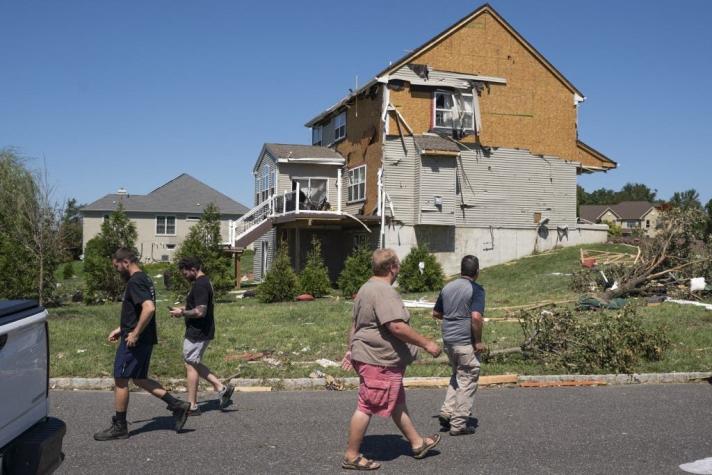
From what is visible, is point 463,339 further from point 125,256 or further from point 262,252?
point 262,252

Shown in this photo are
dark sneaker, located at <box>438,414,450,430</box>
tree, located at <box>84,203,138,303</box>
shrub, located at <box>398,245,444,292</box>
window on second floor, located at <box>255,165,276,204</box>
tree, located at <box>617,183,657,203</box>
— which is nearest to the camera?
dark sneaker, located at <box>438,414,450,430</box>

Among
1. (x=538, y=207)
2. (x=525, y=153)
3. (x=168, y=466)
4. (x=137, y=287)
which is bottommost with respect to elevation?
(x=168, y=466)

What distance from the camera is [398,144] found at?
96.8 ft

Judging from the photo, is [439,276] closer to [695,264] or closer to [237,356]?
[695,264]

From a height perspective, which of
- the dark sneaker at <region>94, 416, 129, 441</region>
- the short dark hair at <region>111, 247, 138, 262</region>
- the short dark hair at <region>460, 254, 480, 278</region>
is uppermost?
the short dark hair at <region>111, 247, 138, 262</region>

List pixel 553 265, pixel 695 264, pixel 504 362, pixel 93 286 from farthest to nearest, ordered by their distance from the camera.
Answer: pixel 553 265 < pixel 93 286 < pixel 695 264 < pixel 504 362

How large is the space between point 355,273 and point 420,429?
16907 mm

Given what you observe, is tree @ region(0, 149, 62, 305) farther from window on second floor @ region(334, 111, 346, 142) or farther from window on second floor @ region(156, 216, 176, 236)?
window on second floor @ region(156, 216, 176, 236)

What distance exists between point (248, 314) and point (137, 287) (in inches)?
449

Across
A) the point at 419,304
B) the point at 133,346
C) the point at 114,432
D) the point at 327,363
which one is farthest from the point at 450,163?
the point at 114,432

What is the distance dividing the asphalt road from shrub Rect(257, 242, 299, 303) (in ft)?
43.3

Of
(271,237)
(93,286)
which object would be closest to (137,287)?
(93,286)

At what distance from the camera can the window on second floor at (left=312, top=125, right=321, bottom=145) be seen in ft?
123

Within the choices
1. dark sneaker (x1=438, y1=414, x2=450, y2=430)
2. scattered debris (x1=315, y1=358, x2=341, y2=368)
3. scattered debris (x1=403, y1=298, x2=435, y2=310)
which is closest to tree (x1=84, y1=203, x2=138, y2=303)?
scattered debris (x1=403, y1=298, x2=435, y2=310)
